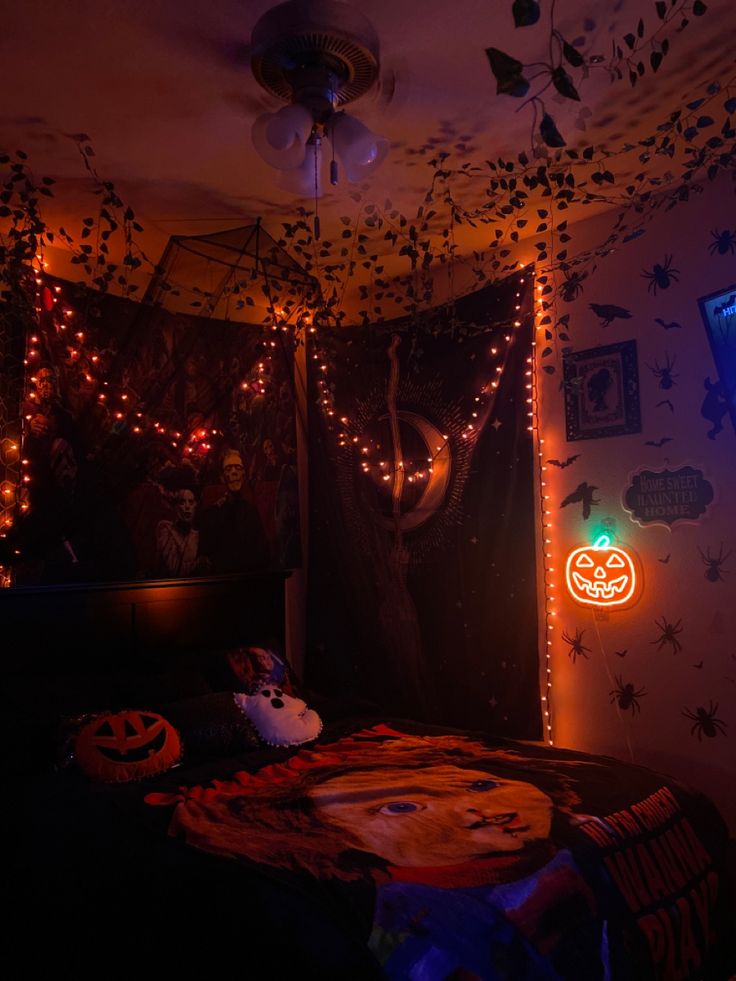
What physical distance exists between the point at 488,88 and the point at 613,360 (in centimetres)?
158

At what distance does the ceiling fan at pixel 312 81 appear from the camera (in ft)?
7.12

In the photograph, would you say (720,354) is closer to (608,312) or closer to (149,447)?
(608,312)

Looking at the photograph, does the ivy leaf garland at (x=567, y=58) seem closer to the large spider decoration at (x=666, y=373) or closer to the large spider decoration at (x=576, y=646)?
the large spider decoration at (x=666, y=373)

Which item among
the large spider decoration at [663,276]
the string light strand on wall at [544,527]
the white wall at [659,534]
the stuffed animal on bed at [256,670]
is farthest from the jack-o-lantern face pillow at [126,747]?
the large spider decoration at [663,276]

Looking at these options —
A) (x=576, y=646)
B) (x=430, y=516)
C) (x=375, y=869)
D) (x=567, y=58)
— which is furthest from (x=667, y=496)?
(x=375, y=869)

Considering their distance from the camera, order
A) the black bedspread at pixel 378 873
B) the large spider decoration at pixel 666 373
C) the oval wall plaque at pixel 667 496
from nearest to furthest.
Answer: the black bedspread at pixel 378 873
the oval wall plaque at pixel 667 496
the large spider decoration at pixel 666 373

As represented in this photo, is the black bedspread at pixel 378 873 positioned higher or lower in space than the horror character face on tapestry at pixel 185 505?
lower

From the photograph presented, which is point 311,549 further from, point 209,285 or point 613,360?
point 613,360

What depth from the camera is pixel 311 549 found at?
4.89 meters

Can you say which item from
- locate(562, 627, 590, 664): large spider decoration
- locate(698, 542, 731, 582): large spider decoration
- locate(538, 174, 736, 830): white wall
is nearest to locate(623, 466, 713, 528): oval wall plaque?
locate(538, 174, 736, 830): white wall

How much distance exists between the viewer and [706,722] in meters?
3.31

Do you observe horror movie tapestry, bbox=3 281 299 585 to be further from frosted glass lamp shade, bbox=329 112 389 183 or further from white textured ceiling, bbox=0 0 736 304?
frosted glass lamp shade, bbox=329 112 389 183

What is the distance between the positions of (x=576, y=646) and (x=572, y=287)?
1853 millimetres

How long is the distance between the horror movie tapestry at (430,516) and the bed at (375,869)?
1115mm
